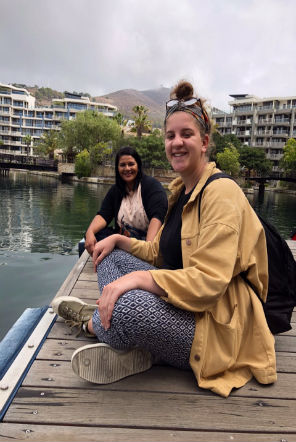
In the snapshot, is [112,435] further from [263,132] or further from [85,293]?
[263,132]

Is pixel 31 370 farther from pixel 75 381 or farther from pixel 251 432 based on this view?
pixel 251 432

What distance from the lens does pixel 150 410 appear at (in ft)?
5.41

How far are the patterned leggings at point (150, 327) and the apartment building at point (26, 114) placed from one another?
3083 inches

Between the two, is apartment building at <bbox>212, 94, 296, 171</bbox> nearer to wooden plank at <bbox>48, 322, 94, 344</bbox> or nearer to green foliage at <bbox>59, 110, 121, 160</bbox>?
green foliage at <bbox>59, 110, 121, 160</bbox>

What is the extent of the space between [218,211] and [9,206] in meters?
17.1

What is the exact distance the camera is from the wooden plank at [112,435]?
1.47 meters

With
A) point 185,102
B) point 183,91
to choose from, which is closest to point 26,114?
point 183,91

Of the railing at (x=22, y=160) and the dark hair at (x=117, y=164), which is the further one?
the railing at (x=22, y=160)

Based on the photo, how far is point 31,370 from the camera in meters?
1.96

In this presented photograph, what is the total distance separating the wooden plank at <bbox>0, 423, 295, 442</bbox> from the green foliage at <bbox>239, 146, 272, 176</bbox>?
49350 mm

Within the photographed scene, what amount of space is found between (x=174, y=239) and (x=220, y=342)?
0.57 meters

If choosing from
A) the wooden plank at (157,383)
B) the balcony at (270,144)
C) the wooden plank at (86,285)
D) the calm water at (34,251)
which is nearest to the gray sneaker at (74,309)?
the wooden plank at (157,383)

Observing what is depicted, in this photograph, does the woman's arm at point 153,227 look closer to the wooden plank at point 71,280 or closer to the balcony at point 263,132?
the wooden plank at point 71,280

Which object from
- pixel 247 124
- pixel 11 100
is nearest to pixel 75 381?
pixel 247 124
